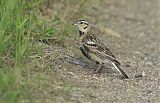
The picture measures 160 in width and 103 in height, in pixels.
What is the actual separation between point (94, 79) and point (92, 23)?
4.12m

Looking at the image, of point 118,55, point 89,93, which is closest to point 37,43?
point 89,93

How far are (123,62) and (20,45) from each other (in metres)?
2.64

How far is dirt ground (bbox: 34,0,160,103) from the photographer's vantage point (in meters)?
6.75

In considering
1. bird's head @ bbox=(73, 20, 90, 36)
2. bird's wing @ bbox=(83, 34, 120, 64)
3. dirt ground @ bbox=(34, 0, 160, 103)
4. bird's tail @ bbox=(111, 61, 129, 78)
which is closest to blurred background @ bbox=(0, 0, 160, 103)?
dirt ground @ bbox=(34, 0, 160, 103)

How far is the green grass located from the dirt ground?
0.94 ft

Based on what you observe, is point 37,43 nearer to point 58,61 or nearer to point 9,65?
point 58,61

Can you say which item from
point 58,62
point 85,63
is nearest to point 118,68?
point 85,63

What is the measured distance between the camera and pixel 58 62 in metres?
7.84

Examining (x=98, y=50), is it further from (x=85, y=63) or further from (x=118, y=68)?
(x=85, y=63)

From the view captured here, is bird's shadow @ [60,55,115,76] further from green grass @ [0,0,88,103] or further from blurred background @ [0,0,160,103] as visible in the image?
green grass @ [0,0,88,103]

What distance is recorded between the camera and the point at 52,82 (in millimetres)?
6699

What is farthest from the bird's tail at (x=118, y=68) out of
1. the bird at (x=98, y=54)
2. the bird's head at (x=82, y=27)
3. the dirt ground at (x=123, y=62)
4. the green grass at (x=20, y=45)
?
the green grass at (x=20, y=45)

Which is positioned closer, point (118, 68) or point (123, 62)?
point (118, 68)

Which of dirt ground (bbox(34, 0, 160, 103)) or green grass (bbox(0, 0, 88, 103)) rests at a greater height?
green grass (bbox(0, 0, 88, 103))
